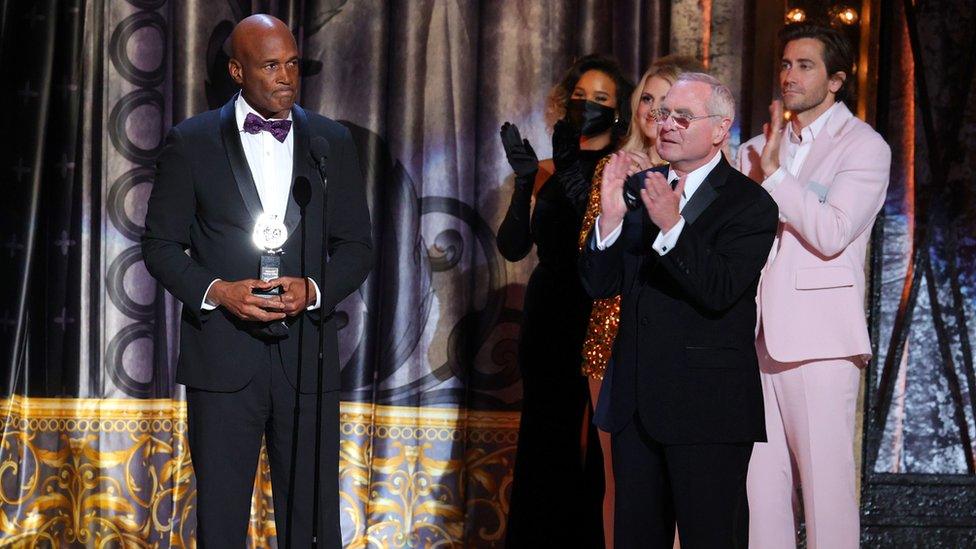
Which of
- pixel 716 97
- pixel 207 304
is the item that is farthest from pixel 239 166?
pixel 716 97

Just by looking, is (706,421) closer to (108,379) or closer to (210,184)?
(210,184)

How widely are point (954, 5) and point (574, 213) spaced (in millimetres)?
2004

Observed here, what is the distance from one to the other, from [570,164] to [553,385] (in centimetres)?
76

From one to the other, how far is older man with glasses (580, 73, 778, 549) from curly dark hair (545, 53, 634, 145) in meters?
1.02

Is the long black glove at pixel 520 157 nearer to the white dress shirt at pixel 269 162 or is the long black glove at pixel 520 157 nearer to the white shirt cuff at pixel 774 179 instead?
the white shirt cuff at pixel 774 179

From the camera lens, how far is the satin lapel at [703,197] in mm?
2771

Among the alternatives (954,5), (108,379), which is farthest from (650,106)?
(108,379)

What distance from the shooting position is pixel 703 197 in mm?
2777

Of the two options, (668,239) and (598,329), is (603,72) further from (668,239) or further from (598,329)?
(668,239)

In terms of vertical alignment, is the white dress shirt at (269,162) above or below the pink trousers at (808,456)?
above

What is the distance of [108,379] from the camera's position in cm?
430

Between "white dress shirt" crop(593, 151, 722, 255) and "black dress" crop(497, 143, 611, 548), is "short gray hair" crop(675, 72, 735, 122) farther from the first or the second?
"black dress" crop(497, 143, 611, 548)

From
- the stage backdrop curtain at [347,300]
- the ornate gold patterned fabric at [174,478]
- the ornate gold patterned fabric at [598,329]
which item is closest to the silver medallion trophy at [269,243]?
the ornate gold patterned fabric at [598,329]

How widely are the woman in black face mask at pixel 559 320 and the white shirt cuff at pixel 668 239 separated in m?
1.06
